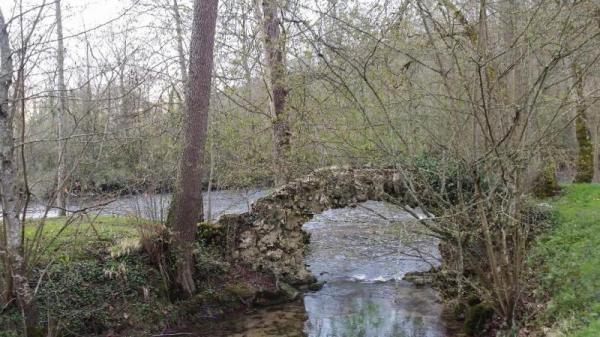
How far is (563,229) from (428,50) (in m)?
4.42

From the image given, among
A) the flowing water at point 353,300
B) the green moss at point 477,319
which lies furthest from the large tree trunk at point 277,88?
the green moss at point 477,319

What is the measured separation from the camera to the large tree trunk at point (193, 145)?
808 centimetres

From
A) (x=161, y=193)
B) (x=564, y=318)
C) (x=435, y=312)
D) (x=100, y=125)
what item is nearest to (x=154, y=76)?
(x=100, y=125)

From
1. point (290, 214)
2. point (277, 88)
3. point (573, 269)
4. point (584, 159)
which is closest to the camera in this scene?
point (573, 269)

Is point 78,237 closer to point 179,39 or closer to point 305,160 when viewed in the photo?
point 305,160

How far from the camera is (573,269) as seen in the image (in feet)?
20.7

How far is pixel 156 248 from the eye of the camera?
789 cm

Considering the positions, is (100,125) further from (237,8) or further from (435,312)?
(435,312)

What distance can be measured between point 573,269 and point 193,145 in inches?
231

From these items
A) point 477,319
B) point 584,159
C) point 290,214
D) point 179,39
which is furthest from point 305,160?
point 584,159

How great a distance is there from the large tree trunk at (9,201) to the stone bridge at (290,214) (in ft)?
13.1

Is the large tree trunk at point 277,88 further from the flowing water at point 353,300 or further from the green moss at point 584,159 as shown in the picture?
the green moss at point 584,159

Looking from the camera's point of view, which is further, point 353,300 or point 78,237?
point 353,300

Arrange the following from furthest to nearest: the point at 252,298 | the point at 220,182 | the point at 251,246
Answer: the point at 220,182 → the point at 251,246 → the point at 252,298
